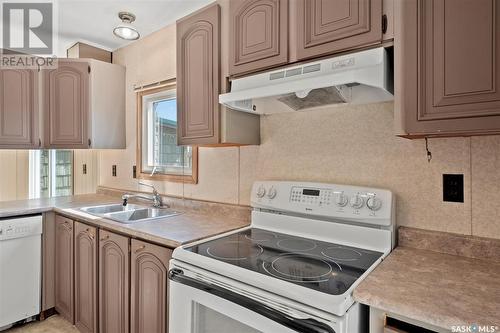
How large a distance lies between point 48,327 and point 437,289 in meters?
2.59

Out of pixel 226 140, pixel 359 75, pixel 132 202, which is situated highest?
pixel 359 75

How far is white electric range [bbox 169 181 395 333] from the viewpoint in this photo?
37.4 inches

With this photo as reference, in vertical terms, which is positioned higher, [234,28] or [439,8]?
[234,28]

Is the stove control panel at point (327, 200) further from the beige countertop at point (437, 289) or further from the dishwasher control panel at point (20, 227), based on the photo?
the dishwasher control panel at point (20, 227)

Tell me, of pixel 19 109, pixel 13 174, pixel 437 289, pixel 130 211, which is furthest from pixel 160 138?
pixel 437 289

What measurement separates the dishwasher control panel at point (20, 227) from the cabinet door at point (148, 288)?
1.07 metres

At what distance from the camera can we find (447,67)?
101 centimetres

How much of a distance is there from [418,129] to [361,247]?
24.3 inches

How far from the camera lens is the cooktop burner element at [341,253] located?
4.16 ft

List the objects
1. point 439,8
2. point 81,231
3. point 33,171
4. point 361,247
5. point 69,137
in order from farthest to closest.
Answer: point 33,171 < point 69,137 < point 81,231 < point 361,247 < point 439,8

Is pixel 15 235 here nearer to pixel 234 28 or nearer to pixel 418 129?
pixel 234 28

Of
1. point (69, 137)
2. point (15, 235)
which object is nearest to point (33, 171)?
point (69, 137)

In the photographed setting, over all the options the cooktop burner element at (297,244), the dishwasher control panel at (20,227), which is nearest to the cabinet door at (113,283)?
the dishwasher control panel at (20,227)

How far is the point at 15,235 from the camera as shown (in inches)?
83.1
